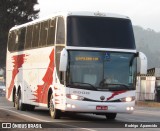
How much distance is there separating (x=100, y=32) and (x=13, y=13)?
63.0 meters

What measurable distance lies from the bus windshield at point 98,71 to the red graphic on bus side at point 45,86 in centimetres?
202

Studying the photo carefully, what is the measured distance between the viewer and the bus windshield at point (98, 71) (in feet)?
71.7

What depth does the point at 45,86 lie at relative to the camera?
2500 cm

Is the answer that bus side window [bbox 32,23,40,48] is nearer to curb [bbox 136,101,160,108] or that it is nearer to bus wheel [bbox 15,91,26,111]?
bus wheel [bbox 15,91,26,111]

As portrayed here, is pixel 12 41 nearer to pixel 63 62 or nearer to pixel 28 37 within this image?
pixel 28 37

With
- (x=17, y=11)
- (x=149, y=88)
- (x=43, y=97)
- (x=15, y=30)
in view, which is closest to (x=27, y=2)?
(x=17, y=11)

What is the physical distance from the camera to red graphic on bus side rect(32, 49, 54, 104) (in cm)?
2394

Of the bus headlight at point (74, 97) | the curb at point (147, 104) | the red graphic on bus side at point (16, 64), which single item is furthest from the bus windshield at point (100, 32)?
the curb at point (147, 104)

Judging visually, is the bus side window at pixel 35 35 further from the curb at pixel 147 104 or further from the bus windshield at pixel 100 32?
the curb at pixel 147 104

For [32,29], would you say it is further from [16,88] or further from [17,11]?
[17,11]

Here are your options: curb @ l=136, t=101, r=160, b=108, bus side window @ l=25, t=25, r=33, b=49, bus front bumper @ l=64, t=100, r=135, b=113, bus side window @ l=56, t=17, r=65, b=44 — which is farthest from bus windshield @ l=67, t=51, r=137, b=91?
curb @ l=136, t=101, r=160, b=108

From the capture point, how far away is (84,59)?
21.9m

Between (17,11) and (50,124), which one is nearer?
(50,124)

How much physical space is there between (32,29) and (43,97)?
12.3ft
